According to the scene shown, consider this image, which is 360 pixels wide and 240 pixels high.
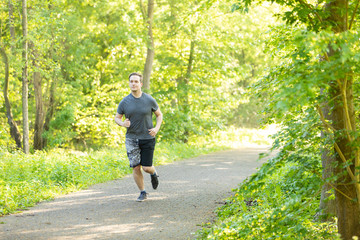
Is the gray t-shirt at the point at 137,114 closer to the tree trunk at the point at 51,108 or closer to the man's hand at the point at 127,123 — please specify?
the man's hand at the point at 127,123

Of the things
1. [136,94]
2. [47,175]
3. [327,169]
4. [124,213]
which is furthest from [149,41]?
[327,169]

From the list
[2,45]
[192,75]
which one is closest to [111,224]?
[2,45]

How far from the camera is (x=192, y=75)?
22812 millimetres

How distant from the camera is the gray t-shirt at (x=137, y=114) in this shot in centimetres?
835

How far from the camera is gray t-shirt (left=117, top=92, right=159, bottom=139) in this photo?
8.35m

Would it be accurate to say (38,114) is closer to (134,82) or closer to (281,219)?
(134,82)

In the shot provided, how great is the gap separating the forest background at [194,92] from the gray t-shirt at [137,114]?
70.8 inches

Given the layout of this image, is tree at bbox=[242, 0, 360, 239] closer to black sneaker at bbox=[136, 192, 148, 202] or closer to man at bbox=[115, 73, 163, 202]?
man at bbox=[115, 73, 163, 202]

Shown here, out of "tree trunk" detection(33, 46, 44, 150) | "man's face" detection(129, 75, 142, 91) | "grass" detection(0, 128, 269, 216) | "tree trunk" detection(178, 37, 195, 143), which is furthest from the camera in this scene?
"tree trunk" detection(33, 46, 44, 150)

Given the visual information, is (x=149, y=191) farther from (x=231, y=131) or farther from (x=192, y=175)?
(x=231, y=131)

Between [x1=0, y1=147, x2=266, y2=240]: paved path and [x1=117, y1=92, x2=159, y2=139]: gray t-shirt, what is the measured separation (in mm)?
1213

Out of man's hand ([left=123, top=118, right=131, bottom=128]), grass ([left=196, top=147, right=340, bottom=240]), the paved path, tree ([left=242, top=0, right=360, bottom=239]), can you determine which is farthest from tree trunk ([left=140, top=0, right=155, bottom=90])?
tree ([left=242, top=0, right=360, bottom=239])

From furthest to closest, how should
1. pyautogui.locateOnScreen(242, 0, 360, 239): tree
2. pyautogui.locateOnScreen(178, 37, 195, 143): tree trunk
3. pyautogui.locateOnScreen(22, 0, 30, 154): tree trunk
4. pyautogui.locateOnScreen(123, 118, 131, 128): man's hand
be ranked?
pyautogui.locateOnScreen(178, 37, 195, 143): tree trunk, pyautogui.locateOnScreen(22, 0, 30, 154): tree trunk, pyautogui.locateOnScreen(123, 118, 131, 128): man's hand, pyautogui.locateOnScreen(242, 0, 360, 239): tree

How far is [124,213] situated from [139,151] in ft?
4.56
